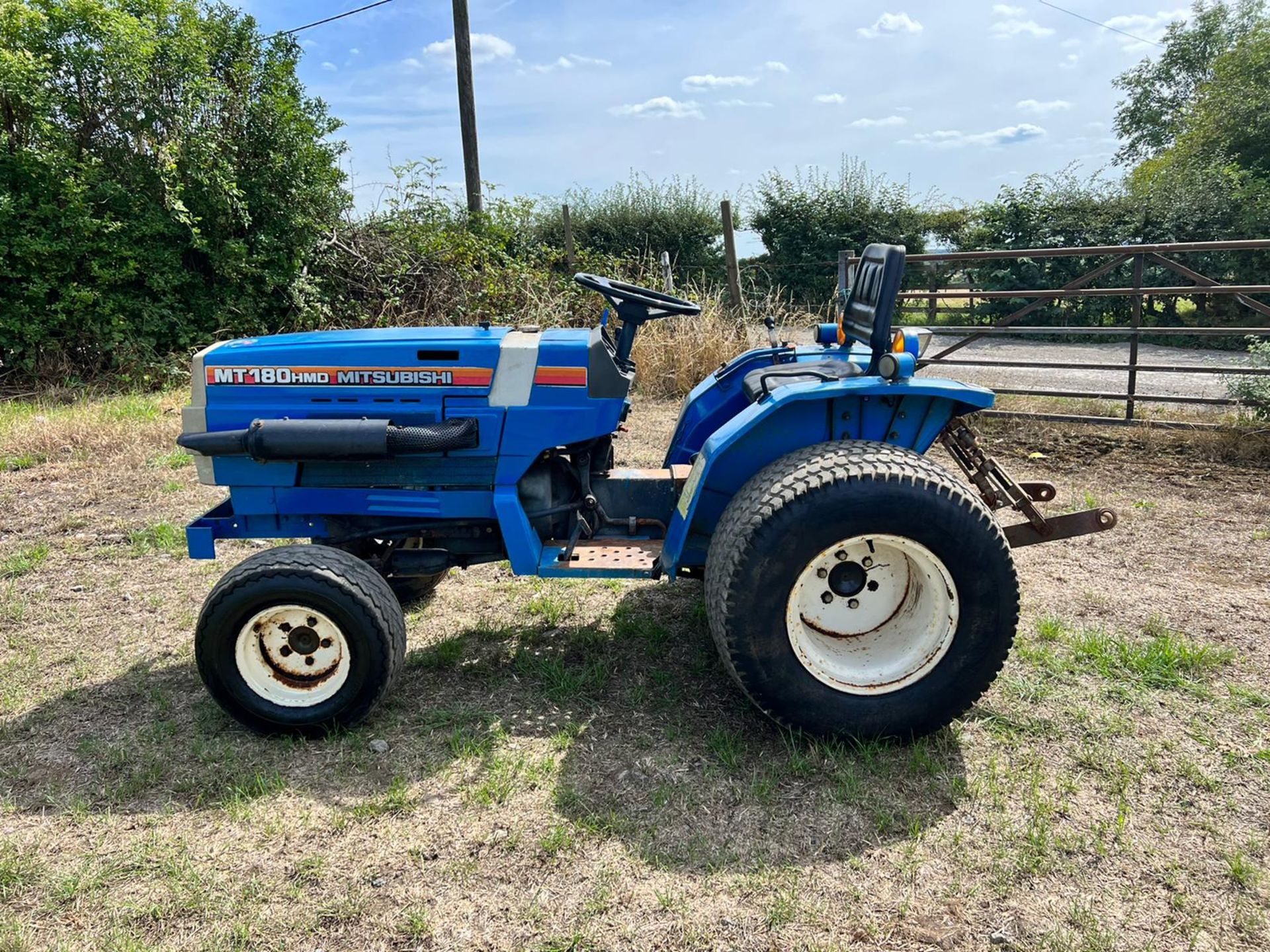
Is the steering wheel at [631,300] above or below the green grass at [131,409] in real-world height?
above

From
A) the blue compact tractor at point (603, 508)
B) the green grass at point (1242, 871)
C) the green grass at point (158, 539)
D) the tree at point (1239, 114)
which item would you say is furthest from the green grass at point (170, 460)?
the tree at point (1239, 114)

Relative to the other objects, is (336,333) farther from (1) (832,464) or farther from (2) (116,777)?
(1) (832,464)

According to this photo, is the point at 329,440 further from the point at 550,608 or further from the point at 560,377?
the point at 550,608

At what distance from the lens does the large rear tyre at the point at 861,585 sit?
2.53 meters

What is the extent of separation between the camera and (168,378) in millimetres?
8883

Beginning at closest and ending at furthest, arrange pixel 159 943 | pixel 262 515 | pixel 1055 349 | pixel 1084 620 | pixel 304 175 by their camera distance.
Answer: pixel 159 943 < pixel 262 515 < pixel 1084 620 < pixel 304 175 < pixel 1055 349

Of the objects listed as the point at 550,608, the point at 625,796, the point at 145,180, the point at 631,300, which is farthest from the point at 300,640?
the point at 145,180

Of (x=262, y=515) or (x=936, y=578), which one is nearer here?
(x=936, y=578)

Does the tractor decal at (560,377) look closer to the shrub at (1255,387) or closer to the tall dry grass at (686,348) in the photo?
the tall dry grass at (686,348)

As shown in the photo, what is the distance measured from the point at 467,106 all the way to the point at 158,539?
8106 mm

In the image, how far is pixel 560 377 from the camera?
9.85ft

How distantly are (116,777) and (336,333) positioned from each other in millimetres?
1647

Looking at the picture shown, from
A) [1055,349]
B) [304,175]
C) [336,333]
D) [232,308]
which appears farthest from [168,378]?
[1055,349]

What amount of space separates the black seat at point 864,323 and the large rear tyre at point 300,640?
1.48 metres
